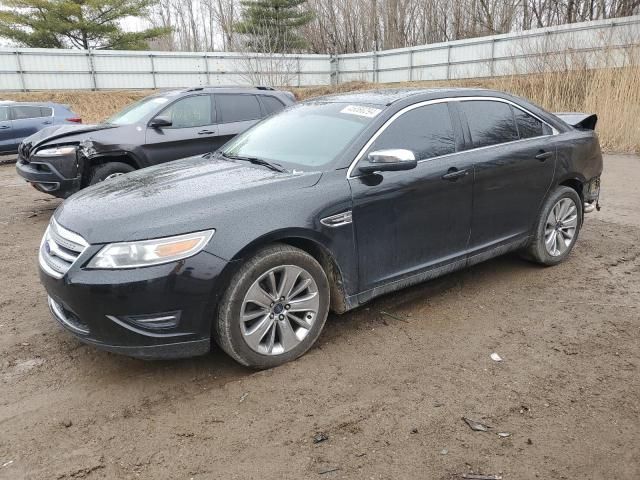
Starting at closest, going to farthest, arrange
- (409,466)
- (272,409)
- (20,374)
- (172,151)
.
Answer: (409,466)
(272,409)
(20,374)
(172,151)

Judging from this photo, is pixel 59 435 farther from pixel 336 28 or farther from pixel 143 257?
pixel 336 28

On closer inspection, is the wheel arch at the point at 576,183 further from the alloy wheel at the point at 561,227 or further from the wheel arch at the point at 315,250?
the wheel arch at the point at 315,250

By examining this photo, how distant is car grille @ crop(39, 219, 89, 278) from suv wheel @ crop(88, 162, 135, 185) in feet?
13.1

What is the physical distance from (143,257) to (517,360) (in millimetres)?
2363

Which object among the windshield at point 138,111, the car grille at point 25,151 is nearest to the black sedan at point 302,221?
the windshield at point 138,111

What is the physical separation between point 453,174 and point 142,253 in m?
2.31

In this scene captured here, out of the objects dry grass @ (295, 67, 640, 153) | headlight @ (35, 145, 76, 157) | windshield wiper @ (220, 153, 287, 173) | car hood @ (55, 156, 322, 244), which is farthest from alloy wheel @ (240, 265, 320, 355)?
dry grass @ (295, 67, 640, 153)

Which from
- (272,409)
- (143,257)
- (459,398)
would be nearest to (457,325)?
(459,398)

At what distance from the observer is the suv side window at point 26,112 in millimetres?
13242

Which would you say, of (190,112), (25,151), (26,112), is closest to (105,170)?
(25,151)

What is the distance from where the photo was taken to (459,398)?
289cm

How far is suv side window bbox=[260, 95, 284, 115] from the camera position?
27.3 feet

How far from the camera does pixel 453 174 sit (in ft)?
12.6

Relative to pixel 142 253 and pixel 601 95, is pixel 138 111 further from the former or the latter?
pixel 601 95
